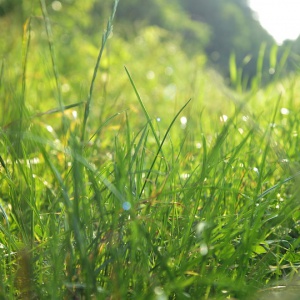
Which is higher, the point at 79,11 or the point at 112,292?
the point at 79,11

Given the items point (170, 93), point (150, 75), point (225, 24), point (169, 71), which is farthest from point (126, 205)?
point (225, 24)

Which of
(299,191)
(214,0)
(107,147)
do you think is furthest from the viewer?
(214,0)

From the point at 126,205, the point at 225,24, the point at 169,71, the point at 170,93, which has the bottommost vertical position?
the point at 126,205

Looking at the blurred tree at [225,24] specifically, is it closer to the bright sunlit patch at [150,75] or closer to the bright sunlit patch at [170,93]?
the bright sunlit patch at [150,75]

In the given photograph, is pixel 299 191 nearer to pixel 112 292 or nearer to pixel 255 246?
pixel 255 246

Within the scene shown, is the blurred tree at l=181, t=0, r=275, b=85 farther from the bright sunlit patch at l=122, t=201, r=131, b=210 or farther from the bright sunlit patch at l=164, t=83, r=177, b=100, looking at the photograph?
the bright sunlit patch at l=122, t=201, r=131, b=210

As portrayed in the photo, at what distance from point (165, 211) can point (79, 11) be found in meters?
7.20

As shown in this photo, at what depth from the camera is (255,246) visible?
103 cm

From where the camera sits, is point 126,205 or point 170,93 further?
point 170,93

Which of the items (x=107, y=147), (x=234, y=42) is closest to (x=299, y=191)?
(x=107, y=147)

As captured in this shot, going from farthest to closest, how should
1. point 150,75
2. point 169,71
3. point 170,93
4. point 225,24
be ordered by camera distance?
point 225,24 → point 169,71 → point 150,75 → point 170,93

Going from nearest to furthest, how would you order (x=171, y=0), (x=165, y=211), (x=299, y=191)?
(x=299, y=191) < (x=165, y=211) < (x=171, y=0)

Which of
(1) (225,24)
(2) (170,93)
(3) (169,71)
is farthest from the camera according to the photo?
(1) (225,24)

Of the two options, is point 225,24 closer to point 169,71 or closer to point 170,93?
point 169,71
